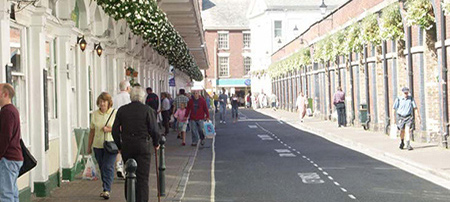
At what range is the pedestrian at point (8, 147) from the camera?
25.0 ft

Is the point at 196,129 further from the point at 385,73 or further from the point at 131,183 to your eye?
the point at 131,183

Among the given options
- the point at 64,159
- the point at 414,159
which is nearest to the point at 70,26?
the point at 64,159

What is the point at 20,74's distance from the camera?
35.1 ft

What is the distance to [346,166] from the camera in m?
15.9

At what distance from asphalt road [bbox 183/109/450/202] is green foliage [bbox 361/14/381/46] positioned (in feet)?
17.4

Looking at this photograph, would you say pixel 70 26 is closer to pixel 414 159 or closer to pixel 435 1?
pixel 414 159

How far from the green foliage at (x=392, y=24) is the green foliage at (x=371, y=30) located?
1744 mm

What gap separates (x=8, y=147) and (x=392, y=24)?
57.4 feet

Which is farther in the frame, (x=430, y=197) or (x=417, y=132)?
(x=417, y=132)

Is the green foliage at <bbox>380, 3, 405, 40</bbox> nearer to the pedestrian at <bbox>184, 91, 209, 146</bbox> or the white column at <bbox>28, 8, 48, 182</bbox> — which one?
the pedestrian at <bbox>184, 91, 209, 146</bbox>

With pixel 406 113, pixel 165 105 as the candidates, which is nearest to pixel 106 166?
pixel 406 113

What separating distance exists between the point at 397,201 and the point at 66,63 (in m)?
6.66

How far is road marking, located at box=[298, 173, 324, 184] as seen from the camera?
13241mm

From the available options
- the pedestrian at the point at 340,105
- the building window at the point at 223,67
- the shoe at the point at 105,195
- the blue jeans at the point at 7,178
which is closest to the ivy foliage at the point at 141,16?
the shoe at the point at 105,195
